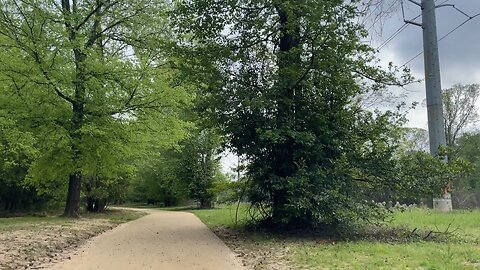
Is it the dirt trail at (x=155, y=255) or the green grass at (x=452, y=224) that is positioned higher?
the green grass at (x=452, y=224)

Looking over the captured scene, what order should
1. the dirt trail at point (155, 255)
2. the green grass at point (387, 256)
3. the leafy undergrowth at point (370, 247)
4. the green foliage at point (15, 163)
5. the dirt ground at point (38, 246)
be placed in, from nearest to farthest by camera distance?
the green grass at point (387, 256), the leafy undergrowth at point (370, 247), the dirt trail at point (155, 255), the dirt ground at point (38, 246), the green foliage at point (15, 163)

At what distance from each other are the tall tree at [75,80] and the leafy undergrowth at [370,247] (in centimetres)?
809

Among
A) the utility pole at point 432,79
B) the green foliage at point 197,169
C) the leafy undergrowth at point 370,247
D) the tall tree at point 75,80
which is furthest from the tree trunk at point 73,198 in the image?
the green foliage at point 197,169

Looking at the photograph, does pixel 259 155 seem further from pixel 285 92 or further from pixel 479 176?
pixel 479 176

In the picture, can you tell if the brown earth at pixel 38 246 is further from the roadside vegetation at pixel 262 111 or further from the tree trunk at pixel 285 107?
the tree trunk at pixel 285 107

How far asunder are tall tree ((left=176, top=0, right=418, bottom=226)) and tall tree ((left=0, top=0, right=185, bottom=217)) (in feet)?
15.0

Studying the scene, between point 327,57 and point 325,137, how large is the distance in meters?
2.15

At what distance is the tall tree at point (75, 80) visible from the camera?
55.8ft

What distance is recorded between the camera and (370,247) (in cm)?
873

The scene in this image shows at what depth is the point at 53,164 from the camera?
1967cm

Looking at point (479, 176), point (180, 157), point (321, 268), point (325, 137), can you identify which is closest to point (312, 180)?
point (325, 137)

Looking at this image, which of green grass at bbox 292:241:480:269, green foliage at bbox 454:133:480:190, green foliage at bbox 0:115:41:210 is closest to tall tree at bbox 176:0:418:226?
green grass at bbox 292:241:480:269

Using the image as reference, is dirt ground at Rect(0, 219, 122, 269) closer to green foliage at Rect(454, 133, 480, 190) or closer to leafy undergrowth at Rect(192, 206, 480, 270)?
leafy undergrowth at Rect(192, 206, 480, 270)

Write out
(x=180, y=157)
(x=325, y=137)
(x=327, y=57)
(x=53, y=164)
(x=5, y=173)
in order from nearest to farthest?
(x=327, y=57) < (x=325, y=137) < (x=53, y=164) < (x=5, y=173) < (x=180, y=157)
